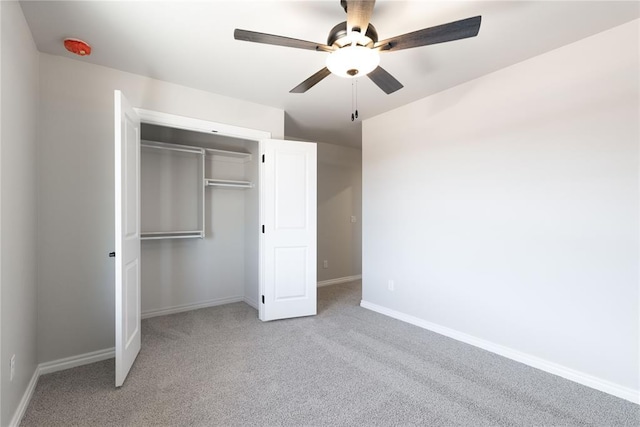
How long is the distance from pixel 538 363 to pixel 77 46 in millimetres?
4286

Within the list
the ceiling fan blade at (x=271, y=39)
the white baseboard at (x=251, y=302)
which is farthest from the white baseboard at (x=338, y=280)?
the ceiling fan blade at (x=271, y=39)

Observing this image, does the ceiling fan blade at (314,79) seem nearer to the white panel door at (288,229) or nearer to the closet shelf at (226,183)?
the white panel door at (288,229)

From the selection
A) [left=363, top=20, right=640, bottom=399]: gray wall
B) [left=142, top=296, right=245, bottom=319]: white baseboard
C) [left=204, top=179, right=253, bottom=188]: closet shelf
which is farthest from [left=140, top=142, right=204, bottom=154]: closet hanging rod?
[left=363, top=20, right=640, bottom=399]: gray wall

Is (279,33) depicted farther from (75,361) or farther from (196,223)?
(75,361)

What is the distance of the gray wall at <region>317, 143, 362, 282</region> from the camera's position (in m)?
5.20

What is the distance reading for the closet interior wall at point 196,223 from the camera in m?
3.66

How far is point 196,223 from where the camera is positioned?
3.96m

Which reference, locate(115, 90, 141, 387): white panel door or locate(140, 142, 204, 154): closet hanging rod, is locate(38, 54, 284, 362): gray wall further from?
locate(140, 142, 204, 154): closet hanging rod

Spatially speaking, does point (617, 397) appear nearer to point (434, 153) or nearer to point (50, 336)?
point (434, 153)

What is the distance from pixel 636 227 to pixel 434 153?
165 cm

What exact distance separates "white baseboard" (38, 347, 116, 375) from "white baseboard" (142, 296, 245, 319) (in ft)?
3.20

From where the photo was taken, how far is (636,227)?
1.94 m

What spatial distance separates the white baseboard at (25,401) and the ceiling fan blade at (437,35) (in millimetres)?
2966

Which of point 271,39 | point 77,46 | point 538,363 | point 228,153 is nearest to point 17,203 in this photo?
point 77,46
